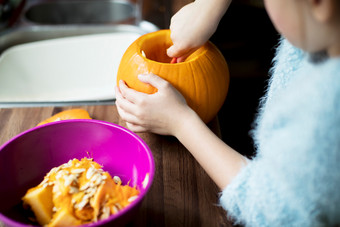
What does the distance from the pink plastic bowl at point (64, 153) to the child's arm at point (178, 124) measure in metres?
0.10

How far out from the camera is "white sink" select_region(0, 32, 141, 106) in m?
1.23

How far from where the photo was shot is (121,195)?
594mm

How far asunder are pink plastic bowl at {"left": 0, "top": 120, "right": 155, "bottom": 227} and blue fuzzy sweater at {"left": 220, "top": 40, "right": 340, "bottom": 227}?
178mm

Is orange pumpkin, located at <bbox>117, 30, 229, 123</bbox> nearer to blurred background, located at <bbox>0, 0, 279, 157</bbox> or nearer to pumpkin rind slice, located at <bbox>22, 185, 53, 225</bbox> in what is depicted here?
pumpkin rind slice, located at <bbox>22, 185, 53, 225</bbox>

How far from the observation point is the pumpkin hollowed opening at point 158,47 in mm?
875

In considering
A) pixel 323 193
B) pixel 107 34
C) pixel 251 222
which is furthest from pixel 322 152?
pixel 107 34

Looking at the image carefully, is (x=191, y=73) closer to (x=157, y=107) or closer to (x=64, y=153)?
(x=157, y=107)

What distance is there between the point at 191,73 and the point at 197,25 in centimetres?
12

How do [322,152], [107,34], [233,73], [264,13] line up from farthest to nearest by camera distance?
1. [233,73]
2. [264,13]
3. [107,34]
4. [322,152]

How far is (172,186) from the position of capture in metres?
0.73

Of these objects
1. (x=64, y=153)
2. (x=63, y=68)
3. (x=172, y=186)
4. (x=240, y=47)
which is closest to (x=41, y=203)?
(x=64, y=153)

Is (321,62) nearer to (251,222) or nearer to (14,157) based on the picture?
(251,222)

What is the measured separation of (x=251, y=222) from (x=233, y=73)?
5.03 ft

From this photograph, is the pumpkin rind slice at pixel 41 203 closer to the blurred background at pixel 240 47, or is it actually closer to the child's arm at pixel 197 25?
the child's arm at pixel 197 25
